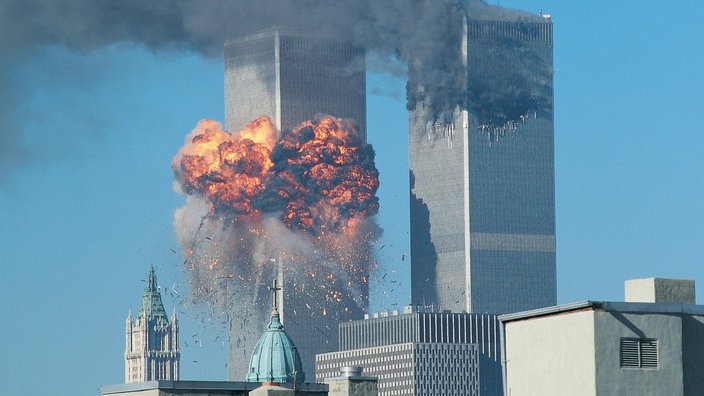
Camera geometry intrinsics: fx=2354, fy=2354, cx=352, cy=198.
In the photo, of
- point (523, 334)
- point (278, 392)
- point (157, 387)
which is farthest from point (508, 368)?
A: point (157, 387)

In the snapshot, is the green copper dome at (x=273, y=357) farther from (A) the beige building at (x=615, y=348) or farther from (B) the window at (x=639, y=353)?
(B) the window at (x=639, y=353)

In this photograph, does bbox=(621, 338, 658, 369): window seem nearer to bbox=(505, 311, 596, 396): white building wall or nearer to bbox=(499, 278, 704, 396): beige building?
bbox=(499, 278, 704, 396): beige building

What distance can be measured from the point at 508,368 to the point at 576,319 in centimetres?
451

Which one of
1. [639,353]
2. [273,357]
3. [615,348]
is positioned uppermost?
[273,357]

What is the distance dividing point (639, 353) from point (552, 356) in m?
3.15

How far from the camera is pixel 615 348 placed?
75.4 meters

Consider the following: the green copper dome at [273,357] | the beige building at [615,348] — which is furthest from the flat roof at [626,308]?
the green copper dome at [273,357]

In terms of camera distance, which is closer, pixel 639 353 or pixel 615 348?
pixel 615 348

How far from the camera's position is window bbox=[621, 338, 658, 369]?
7538 centimetres

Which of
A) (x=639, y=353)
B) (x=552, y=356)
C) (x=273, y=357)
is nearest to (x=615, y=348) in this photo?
(x=639, y=353)

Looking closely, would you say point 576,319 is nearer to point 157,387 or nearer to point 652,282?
point 652,282

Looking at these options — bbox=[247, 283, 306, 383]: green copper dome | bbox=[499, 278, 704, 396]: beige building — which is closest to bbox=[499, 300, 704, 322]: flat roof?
bbox=[499, 278, 704, 396]: beige building

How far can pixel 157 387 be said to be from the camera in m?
99.3

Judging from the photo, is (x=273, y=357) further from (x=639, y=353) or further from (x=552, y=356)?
(x=639, y=353)
